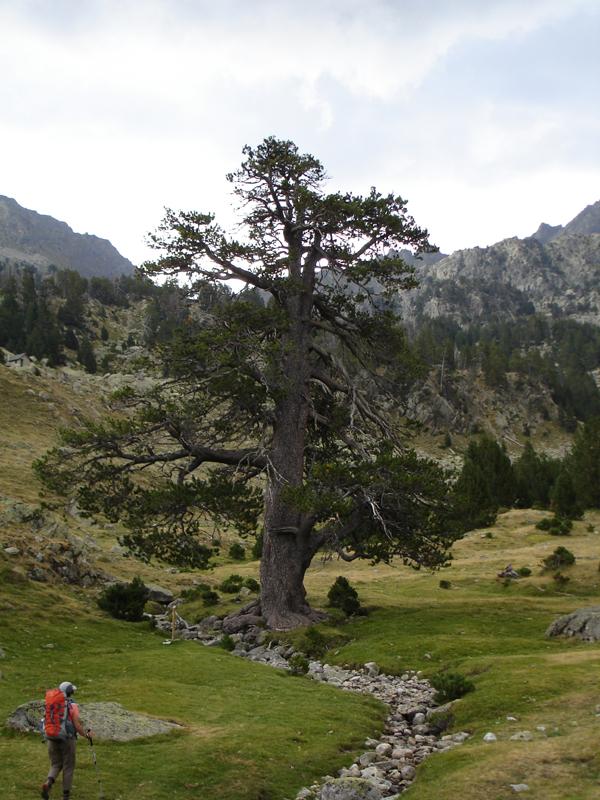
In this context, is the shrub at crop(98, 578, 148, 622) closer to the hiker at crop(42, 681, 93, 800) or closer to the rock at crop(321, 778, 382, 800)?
the hiker at crop(42, 681, 93, 800)

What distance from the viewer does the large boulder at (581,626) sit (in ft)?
68.2

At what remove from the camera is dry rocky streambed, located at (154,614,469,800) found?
36.0 feet

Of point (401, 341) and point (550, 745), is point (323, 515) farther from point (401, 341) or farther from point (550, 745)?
point (550, 745)

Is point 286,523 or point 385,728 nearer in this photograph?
point 385,728

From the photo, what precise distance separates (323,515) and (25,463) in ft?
123

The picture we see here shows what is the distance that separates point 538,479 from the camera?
79.4m

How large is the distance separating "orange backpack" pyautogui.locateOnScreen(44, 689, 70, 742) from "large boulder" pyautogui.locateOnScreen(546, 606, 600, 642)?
16896 millimetres

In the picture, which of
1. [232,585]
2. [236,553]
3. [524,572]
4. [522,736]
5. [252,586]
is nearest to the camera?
[522,736]

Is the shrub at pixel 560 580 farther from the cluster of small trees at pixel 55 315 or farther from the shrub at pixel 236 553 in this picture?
the cluster of small trees at pixel 55 315

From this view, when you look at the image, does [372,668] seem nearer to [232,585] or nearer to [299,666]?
[299,666]

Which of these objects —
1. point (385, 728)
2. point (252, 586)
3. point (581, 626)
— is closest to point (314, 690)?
point (385, 728)

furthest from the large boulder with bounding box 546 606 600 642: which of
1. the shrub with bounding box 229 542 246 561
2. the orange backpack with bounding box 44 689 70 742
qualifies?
the shrub with bounding box 229 542 246 561

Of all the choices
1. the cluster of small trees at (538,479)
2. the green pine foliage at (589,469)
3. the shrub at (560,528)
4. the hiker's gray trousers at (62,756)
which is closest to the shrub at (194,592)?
the cluster of small trees at (538,479)

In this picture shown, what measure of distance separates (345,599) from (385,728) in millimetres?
12880
